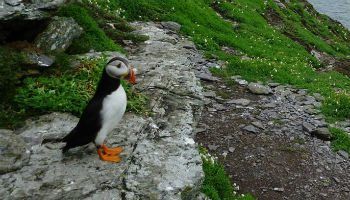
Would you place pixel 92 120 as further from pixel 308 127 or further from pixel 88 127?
pixel 308 127

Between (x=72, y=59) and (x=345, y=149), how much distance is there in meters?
8.73

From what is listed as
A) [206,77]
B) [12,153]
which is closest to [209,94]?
[206,77]

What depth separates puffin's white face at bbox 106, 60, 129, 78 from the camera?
7859mm

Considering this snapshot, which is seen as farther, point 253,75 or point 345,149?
point 253,75

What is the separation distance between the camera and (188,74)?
1225 centimetres

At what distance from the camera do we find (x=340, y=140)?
14.7m

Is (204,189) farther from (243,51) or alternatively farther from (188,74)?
(243,51)

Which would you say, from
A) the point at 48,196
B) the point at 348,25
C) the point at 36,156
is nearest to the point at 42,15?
the point at 36,156

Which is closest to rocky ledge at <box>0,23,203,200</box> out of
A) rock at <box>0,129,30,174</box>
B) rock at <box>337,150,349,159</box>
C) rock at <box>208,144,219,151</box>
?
rock at <box>0,129,30,174</box>

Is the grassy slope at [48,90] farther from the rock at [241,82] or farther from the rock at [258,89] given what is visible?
the rock at [241,82]

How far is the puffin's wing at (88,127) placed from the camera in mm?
7953

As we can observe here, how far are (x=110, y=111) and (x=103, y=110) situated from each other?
0.12 metres

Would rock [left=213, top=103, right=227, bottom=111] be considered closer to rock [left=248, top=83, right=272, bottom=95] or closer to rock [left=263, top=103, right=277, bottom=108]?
rock [left=263, top=103, right=277, bottom=108]

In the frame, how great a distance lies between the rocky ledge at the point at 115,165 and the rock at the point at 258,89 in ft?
23.2
